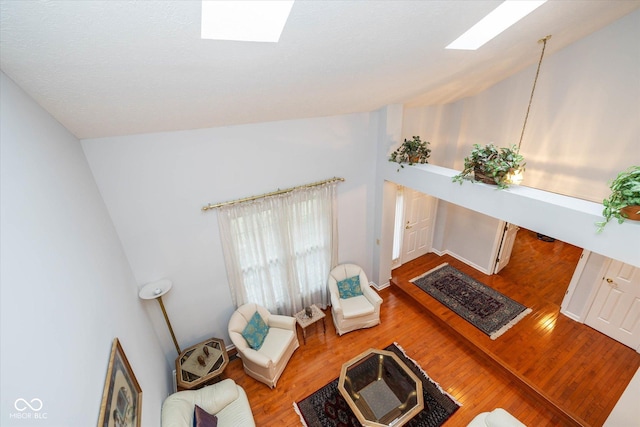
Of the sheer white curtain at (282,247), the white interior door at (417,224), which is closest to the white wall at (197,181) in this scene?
the sheer white curtain at (282,247)

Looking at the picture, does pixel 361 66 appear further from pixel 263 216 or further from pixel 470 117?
pixel 470 117

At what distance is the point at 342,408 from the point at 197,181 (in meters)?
3.40

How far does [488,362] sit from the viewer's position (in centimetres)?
388

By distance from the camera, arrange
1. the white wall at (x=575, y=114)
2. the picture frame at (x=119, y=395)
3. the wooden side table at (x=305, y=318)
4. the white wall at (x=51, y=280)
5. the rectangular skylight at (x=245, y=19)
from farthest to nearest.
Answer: the wooden side table at (x=305, y=318) → the white wall at (x=575, y=114) → the picture frame at (x=119, y=395) → the rectangular skylight at (x=245, y=19) → the white wall at (x=51, y=280)

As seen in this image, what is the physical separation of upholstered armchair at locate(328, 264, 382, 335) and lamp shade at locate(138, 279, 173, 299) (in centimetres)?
247

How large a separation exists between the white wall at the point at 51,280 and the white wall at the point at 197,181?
18.5 inches

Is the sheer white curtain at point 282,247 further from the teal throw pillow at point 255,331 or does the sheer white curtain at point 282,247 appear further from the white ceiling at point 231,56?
the white ceiling at point 231,56

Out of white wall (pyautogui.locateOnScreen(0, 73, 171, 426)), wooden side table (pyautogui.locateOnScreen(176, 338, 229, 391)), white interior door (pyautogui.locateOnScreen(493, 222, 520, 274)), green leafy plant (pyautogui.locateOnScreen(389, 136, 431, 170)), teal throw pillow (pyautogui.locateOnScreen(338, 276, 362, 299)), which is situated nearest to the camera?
white wall (pyautogui.locateOnScreen(0, 73, 171, 426))

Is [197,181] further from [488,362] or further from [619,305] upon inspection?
[619,305]

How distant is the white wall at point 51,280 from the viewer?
3.97 feet

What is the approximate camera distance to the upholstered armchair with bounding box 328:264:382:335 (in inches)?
172

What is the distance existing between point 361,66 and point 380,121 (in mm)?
2016

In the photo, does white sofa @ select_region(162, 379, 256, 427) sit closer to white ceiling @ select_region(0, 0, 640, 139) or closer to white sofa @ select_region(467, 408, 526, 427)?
white sofa @ select_region(467, 408, 526, 427)

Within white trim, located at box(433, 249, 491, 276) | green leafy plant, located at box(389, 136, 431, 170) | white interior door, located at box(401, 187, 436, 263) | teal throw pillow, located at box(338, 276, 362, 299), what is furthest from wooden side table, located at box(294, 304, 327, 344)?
white trim, located at box(433, 249, 491, 276)
